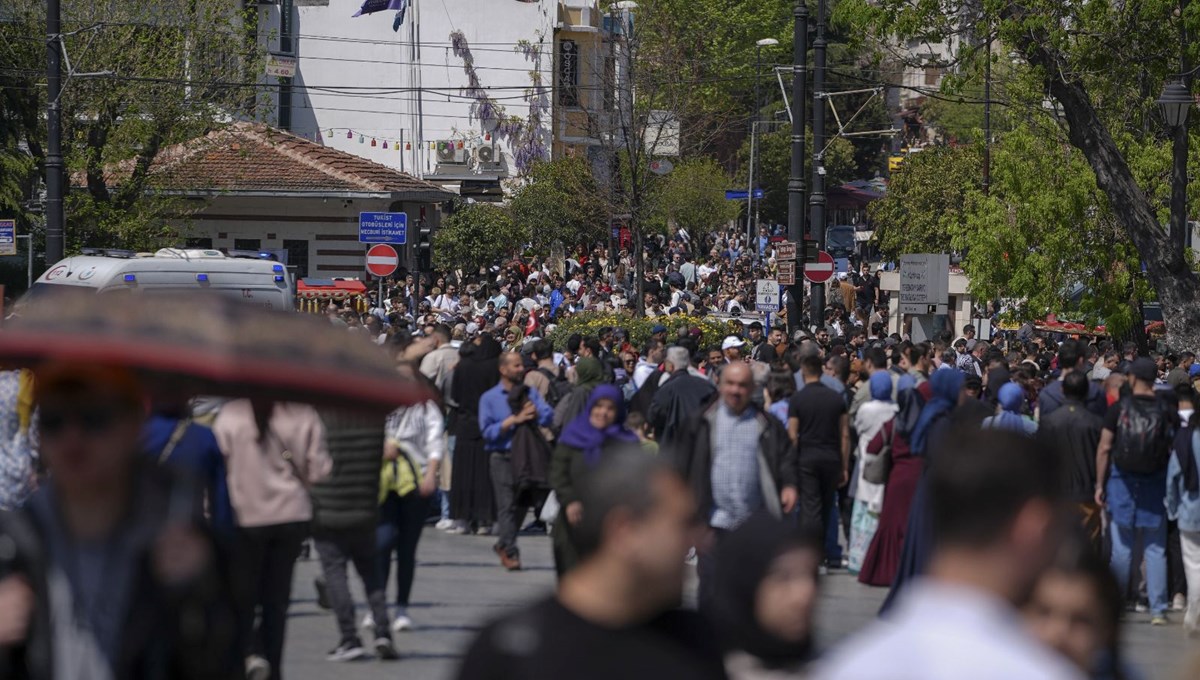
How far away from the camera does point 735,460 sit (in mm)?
9453

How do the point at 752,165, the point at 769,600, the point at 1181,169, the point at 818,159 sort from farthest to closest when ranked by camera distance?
the point at 752,165, the point at 818,159, the point at 1181,169, the point at 769,600

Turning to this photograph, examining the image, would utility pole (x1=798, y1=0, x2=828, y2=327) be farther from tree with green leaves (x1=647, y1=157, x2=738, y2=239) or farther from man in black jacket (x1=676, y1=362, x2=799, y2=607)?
tree with green leaves (x1=647, y1=157, x2=738, y2=239)

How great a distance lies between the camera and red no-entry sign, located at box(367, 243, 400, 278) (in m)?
28.0

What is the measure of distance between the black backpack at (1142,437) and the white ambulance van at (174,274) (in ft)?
39.4

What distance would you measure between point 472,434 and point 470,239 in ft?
111

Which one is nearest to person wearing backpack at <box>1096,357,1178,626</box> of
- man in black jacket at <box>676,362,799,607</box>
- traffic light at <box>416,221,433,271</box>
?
man in black jacket at <box>676,362,799,607</box>

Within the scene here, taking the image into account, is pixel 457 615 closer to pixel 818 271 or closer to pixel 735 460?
pixel 735 460

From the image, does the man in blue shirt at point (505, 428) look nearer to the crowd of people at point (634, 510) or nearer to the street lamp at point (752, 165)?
the crowd of people at point (634, 510)

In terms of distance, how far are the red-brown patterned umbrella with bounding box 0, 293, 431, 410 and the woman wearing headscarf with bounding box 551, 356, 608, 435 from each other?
25.8ft

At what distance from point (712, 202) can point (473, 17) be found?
35.9ft

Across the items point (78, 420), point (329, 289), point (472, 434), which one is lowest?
point (472, 434)

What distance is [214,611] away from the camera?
4.00 metres

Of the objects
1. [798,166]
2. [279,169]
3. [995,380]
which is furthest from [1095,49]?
[279,169]

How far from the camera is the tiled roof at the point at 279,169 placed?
132 ft
